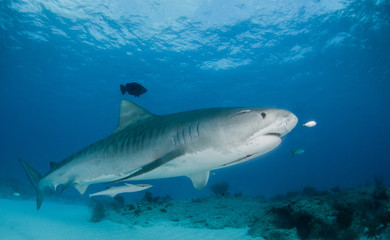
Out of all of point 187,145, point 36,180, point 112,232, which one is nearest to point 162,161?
point 187,145

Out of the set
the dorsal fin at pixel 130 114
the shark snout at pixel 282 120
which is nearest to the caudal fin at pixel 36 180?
the dorsal fin at pixel 130 114

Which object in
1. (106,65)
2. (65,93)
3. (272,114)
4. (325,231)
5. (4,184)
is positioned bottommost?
(325,231)

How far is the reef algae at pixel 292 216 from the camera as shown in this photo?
14.1 feet

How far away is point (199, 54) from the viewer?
25.9m

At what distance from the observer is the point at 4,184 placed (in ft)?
68.2

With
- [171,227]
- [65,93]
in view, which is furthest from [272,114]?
[65,93]

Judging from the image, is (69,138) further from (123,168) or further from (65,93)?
(123,168)

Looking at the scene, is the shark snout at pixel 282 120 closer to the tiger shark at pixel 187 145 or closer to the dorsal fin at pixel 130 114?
the tiger shark at pixel 187 145

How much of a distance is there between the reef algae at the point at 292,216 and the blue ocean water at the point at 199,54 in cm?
642

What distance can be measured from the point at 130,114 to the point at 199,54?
75.0ft

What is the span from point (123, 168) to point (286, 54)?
27.5 m

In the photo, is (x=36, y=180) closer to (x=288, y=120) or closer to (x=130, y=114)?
(x=130, y=114)

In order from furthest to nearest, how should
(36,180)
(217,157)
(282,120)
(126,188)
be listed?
(126,188) < (36,180) < (217,157) < (282,120)

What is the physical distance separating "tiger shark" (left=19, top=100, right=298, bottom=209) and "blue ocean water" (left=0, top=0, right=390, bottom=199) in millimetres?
9297
